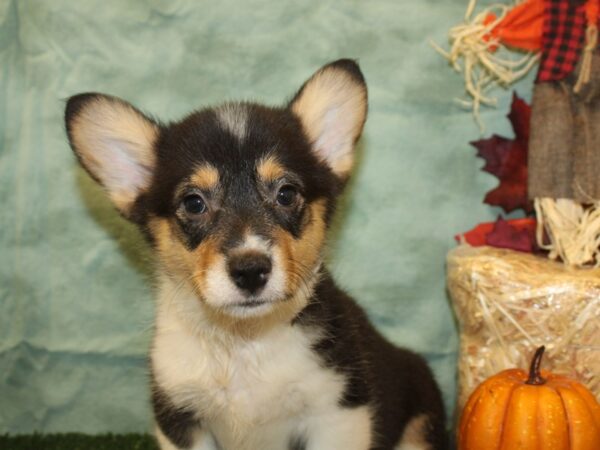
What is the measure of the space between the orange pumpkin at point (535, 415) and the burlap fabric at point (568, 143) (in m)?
0.78

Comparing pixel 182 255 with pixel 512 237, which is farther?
pixel 512 237

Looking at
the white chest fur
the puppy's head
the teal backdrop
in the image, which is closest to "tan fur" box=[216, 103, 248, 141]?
the puppy's head

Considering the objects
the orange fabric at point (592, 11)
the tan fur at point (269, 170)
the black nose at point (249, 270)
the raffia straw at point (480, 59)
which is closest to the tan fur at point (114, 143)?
the tan fur at point (269, 170)

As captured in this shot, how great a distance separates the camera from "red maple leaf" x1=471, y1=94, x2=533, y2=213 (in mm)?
3623

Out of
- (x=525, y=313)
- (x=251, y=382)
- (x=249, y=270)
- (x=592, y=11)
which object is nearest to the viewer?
(x=249, y=270)

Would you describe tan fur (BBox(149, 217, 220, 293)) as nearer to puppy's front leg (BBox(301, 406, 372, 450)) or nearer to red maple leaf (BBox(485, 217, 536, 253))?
puppy's front leg (BBox(301, 406, 372, 450))

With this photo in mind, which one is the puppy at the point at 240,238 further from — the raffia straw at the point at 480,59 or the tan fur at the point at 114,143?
the raffia straw at the point at 480,59

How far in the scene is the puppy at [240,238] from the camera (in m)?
2.64

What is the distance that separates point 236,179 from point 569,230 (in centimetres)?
154

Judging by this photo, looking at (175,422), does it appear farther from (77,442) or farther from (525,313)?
(525,313)

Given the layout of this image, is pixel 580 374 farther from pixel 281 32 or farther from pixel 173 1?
pixel 173 1

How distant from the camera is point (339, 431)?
Result: 2664mm

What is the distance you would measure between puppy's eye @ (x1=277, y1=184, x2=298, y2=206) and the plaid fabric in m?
1.40

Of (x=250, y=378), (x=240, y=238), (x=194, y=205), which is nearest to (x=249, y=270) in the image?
(x=240, y=238)
